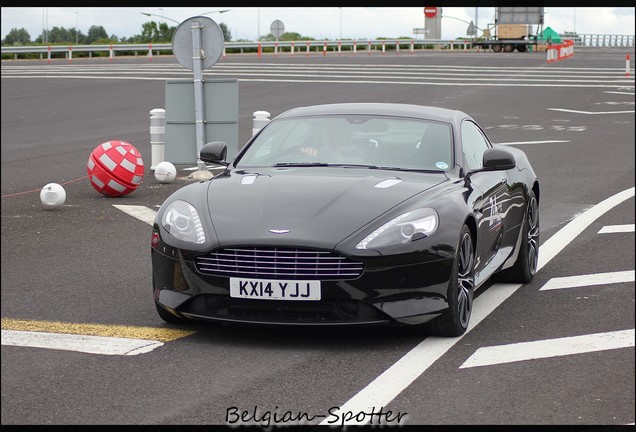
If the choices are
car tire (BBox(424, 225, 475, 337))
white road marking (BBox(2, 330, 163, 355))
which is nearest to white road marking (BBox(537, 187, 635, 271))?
car tire (BBox(424, 225, 475, 337))

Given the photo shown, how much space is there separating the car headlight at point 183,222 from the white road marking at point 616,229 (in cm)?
553

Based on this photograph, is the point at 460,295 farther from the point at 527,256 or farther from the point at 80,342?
the point at 80,342

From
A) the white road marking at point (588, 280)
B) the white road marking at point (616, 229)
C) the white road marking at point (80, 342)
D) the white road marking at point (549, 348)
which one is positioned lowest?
the white road marking at point (616, 229)

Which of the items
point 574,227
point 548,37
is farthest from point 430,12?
point 574,227

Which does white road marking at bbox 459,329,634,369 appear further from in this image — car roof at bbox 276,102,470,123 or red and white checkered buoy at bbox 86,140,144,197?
red and white checkered buoy at bbox 86,140,144,197

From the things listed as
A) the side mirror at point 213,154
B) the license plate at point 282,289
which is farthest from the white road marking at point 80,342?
the side mirror at point 213,154

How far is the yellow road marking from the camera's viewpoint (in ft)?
23.0

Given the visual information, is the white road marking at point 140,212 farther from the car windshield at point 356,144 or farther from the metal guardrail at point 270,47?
the metal guardrail at point 270,47

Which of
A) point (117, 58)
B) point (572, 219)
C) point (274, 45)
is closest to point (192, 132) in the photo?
point (572, 219)

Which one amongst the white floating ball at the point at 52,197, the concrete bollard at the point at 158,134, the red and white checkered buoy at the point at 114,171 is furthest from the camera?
the concrete bollard at the point at 158,134

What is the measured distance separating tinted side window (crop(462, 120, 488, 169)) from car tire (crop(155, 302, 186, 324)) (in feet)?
7.38

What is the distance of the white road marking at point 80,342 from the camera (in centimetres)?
661

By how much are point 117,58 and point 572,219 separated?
2196 inches

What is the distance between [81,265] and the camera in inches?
380
